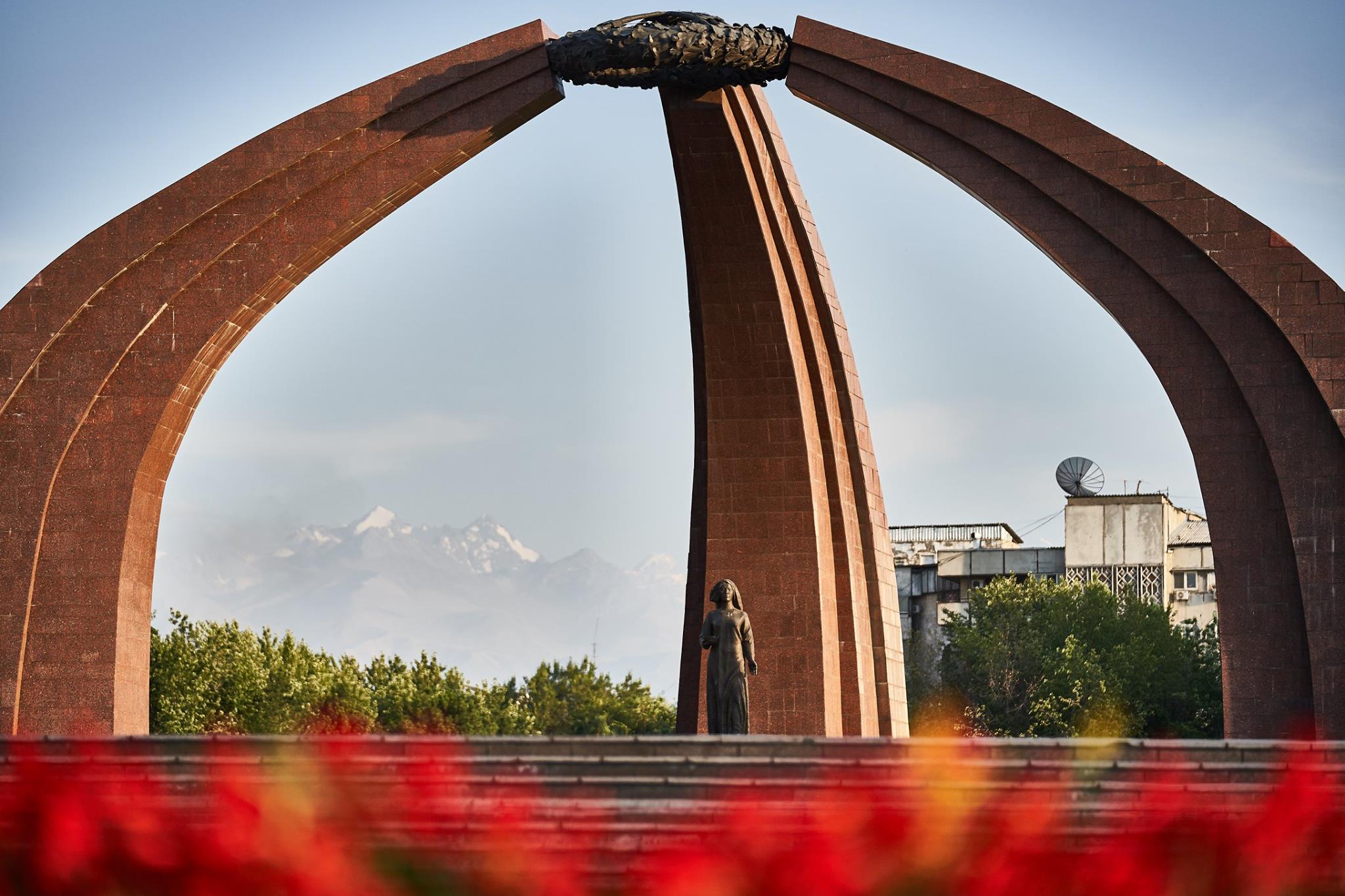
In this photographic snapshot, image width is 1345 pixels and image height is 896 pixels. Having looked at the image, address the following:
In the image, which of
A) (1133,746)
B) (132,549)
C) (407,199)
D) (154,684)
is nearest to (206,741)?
(1133,746)

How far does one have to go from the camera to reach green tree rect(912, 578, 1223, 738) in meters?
37.6

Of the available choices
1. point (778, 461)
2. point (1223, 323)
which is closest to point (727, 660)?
point (778, 461)

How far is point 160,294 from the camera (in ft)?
52.9

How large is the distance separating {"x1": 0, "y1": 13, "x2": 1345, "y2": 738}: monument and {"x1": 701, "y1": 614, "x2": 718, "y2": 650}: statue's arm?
348cm

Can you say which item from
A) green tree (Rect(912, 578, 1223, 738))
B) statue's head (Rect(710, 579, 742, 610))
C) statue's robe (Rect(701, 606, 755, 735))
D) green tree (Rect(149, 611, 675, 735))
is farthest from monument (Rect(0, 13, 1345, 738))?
green tree (Rect(912, 578, 1223, 738))

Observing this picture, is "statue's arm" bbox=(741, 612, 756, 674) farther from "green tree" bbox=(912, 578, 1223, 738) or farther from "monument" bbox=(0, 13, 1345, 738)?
"green tree" bbox=(912, 578, 1223, 738)

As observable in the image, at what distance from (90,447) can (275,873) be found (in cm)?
1217

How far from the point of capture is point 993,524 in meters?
56.8

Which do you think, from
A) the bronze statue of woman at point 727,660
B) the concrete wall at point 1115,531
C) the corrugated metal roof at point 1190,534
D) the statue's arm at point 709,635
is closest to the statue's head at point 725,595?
the bronze statue of woman at point 727,660

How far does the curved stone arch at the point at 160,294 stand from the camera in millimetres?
15891

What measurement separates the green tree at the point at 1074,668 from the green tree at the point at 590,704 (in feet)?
35.8

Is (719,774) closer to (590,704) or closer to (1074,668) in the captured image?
(1074,668)

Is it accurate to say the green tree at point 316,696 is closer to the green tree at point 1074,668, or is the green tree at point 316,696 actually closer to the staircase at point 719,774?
the green tree at point 1074,668

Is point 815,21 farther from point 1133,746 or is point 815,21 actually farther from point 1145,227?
point 1133,746
